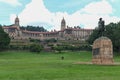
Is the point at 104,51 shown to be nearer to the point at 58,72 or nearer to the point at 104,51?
the point at 104,51

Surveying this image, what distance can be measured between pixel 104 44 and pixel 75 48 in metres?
92.0

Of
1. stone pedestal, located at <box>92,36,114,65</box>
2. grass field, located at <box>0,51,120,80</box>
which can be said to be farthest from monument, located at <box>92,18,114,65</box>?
grass field, located at <box>0,51,120,80</box>

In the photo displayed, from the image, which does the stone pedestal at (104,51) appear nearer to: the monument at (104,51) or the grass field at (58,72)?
the monument at (104,51)

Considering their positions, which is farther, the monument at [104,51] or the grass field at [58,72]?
the monument at [104,51]

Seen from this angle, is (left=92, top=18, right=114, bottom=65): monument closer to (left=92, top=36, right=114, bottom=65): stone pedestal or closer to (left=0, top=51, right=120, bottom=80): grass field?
(left=92, top=36, right=114, bottom=65): stone pedestal

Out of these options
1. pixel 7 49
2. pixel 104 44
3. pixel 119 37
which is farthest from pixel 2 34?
pixel 104 44

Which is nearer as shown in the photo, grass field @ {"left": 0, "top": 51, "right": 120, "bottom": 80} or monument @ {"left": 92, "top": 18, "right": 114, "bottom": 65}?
grass field @ {"left": 0, "top": 51, "right": 120, "bottom": 80}

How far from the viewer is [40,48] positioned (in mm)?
124188

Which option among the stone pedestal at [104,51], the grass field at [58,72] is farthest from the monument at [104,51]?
the grass field at [58,72]

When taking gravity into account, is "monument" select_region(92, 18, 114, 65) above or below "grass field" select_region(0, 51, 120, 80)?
above

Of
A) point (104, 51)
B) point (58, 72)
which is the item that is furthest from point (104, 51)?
point (58, 72)

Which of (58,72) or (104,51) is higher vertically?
(104,51)

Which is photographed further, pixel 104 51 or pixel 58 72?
pixel 104 51

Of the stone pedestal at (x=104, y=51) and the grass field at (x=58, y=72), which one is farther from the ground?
the stone pedestal at (x=104, y=51)
